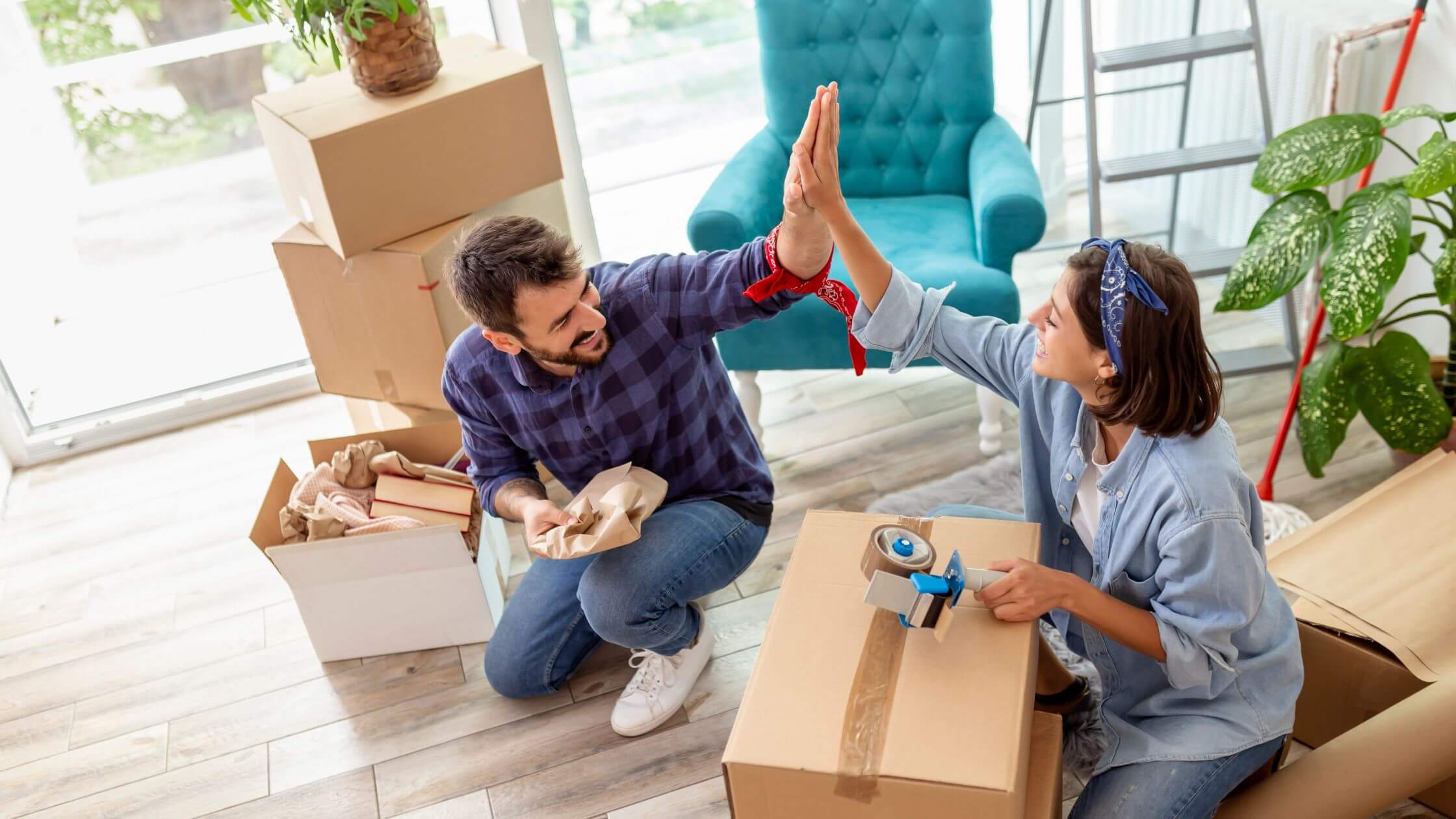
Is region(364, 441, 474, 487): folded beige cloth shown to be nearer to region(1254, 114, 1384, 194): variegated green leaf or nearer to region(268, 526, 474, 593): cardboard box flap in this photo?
region(268, 526, 474, 593): cardboard box flap

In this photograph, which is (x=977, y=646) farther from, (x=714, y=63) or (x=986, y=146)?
(x=714, y=63)

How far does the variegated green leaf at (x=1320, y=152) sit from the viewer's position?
198 centimetres

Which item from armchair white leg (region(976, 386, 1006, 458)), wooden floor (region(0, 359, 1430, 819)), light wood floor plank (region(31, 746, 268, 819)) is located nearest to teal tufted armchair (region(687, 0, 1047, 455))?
armchair white leg (region(976, 386, 1006, 458))

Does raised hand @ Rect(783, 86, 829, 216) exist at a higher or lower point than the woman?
higher

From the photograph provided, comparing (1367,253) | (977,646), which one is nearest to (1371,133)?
(1367,253)

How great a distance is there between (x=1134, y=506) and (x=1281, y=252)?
0.89 meters

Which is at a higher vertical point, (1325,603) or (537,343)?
(537,343)

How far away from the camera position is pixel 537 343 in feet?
5.56

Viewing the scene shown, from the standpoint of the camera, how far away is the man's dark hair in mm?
1611

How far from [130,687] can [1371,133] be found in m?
2.48

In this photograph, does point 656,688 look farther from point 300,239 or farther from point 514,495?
point 300,239

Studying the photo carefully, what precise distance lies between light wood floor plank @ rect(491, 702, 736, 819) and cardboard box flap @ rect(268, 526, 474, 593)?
41cm

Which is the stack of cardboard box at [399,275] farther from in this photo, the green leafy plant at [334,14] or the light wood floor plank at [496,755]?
the light wood floor plank at [496,755]

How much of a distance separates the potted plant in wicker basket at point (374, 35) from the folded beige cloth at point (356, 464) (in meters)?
0.67
